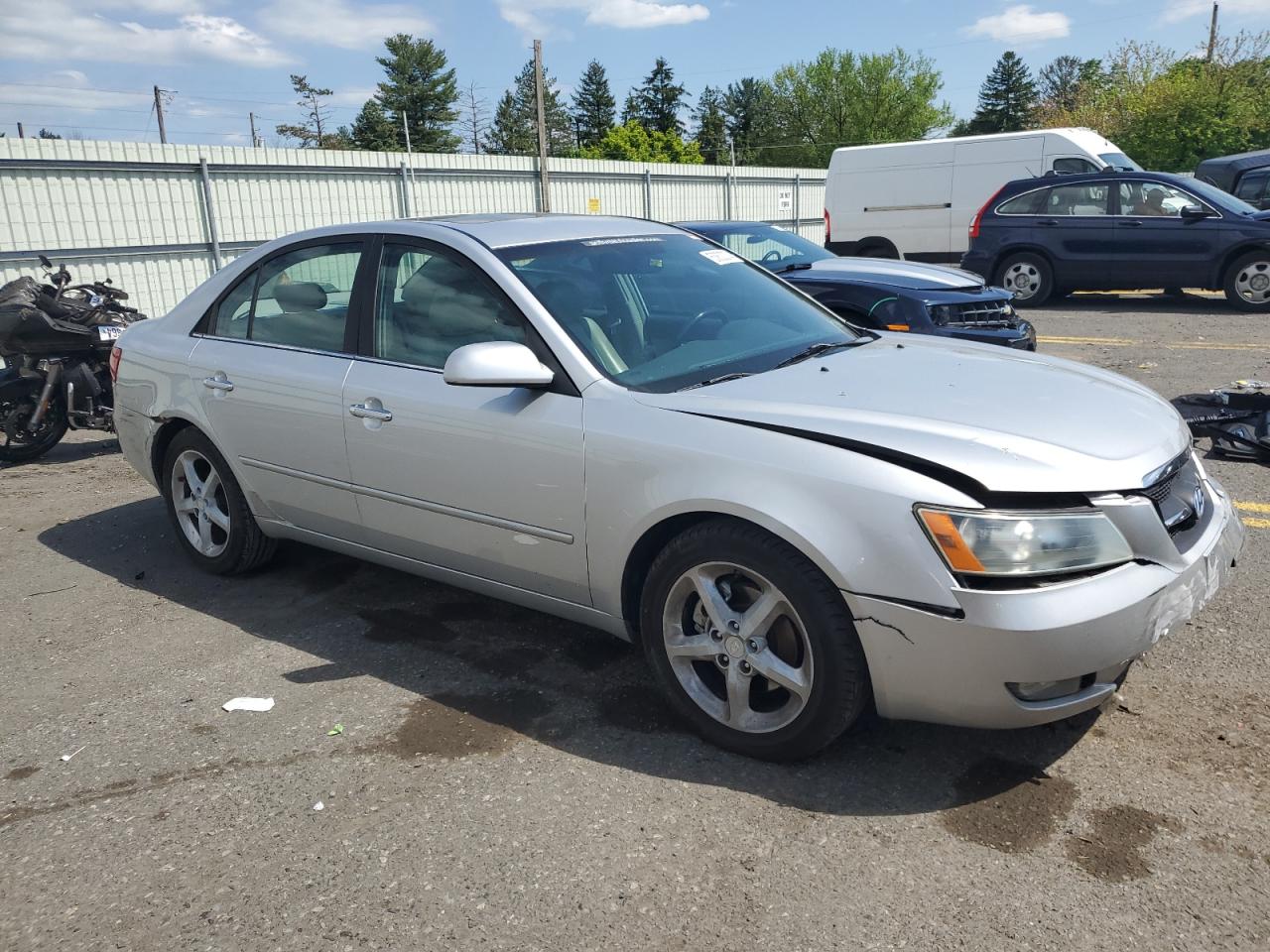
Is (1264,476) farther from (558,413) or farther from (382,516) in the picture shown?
(382,516)

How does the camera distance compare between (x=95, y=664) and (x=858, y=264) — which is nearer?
(x=95, y=664)

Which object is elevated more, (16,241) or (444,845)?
(16,241)

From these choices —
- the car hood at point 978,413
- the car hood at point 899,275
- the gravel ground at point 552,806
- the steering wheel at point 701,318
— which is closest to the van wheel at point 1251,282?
the car hood at point 899,275

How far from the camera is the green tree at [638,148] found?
2542 inches

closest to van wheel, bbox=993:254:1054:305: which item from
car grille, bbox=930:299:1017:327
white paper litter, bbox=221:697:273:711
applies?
car grille, bbox=930:299:1017:327

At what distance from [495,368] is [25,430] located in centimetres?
611

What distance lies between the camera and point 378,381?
3959 millimetres

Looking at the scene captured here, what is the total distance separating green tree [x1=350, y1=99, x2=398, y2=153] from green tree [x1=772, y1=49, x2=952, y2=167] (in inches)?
1439

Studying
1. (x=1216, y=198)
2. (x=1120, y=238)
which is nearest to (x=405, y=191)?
(x=1120, y=238)

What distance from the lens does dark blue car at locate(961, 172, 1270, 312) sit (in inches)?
516

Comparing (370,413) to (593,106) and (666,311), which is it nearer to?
(666,311)

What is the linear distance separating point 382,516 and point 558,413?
1.05 meters

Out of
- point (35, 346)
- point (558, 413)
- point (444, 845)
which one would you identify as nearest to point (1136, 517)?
point (558, 413)

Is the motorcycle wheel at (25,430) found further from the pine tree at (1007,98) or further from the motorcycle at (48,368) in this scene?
the pine tree at (1007,98)
